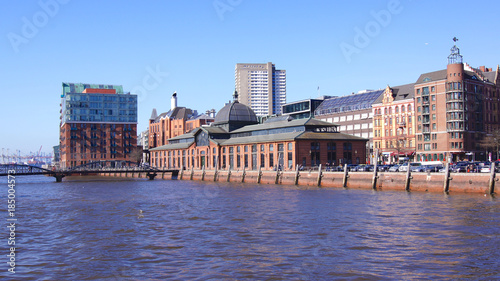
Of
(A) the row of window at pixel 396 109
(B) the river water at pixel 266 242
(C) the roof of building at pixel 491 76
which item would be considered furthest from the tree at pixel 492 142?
(B) the river water at pixel 266 242

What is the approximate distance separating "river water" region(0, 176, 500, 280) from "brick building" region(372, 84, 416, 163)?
83.8 meters

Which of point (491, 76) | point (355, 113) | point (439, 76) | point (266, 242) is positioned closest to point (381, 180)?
point (266, 242)

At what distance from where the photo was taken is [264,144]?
374ft

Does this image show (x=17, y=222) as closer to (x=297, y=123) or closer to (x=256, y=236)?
(x=256, y=236)

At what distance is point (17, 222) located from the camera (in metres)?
43.1

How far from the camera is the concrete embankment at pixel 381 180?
57344 millimetres

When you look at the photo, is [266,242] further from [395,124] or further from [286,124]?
[395,124]

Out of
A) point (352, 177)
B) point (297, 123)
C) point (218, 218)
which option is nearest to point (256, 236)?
point (218, 218)

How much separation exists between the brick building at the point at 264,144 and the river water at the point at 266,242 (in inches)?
2071

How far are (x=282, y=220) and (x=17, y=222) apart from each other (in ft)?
71.8

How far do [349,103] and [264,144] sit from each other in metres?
56.7

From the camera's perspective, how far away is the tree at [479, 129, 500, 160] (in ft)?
380

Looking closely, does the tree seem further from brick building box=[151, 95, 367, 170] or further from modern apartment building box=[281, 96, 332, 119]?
modern apartment building box=[281, 96, 332, 119]

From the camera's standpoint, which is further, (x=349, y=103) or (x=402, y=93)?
(x=349, y=103)
